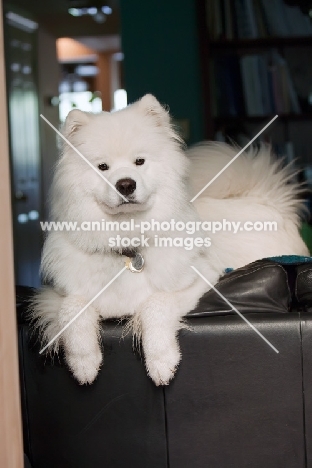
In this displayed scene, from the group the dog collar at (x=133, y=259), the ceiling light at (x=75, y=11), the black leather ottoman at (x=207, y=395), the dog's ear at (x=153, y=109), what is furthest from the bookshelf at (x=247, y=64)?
the black leather ottoman at (x=207, y=395)

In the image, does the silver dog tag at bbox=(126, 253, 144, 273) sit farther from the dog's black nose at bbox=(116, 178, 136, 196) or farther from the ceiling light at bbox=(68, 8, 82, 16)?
the ceiling light at bbox=(68, 8, 82, 16)

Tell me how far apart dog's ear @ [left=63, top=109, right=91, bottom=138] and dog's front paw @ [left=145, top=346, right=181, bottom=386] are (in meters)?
0.66

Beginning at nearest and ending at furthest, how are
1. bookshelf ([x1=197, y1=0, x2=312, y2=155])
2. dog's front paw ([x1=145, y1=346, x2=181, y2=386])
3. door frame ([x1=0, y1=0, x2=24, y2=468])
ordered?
door frame ([x1=0, y1=0, x2=24, y2=468]), dog's front paw ([x1=145, y1=346, x2=181, y2=386]), bookshelf ([x1=197, y1=0, x2=312, y2=155])

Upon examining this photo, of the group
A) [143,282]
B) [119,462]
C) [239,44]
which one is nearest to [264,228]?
[143,282]

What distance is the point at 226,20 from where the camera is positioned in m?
4.08

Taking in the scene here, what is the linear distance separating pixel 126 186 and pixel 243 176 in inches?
33.5

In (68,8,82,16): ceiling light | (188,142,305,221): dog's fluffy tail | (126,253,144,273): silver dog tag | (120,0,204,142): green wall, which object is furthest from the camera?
(68,8,82,16): ceiling light

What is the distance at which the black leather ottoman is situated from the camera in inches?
62.6

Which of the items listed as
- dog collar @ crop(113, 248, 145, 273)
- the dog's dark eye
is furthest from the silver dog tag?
the dog's dark eye

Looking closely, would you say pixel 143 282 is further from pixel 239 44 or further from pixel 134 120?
pixel 239 44

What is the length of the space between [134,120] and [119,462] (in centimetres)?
92

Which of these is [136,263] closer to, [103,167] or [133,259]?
[133,259]

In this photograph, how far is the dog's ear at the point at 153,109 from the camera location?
1824 mm

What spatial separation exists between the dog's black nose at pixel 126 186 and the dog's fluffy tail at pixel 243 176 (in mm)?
665
